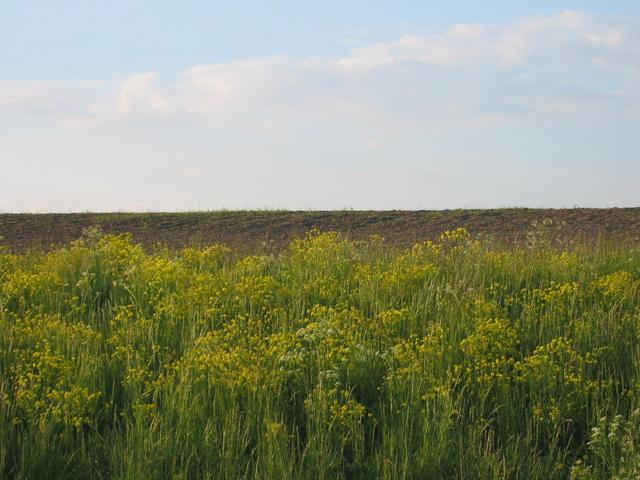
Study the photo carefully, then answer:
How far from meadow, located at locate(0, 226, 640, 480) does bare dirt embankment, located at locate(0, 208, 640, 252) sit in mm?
6014

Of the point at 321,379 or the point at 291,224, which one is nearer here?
the point at 321,379

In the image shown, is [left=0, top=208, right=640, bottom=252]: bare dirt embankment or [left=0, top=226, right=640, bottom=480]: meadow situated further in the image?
[left=0, top=208, right=640, bottom=252]: bare dirt embankment

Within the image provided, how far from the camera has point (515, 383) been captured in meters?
5.96

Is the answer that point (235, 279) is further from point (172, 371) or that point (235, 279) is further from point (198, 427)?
point (198, 427)

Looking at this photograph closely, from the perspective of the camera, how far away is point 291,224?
663 inches

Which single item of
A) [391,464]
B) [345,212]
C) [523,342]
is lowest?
[391,464]

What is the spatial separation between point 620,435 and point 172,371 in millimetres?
3360

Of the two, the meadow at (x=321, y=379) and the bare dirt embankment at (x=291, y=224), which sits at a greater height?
the bare dirt embankment at (x=291, y=224)

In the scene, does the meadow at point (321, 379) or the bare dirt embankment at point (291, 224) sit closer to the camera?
the meadow at point (321, 379)

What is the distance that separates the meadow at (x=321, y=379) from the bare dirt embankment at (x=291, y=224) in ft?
19.7

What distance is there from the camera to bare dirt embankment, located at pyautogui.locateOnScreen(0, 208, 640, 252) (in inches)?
587

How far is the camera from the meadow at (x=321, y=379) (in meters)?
5.07

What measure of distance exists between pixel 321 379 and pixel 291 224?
1136 cm

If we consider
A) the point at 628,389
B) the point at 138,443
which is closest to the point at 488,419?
the point at 628,389
